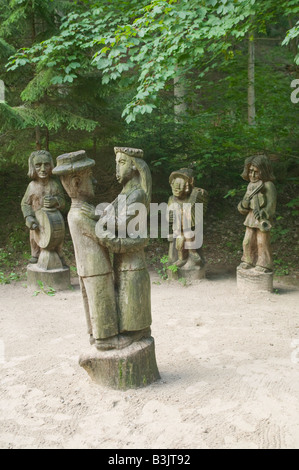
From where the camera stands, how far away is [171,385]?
4.09 meters

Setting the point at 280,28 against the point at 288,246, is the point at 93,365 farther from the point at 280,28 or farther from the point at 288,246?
the point at 280,28

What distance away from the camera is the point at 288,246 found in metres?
9.48

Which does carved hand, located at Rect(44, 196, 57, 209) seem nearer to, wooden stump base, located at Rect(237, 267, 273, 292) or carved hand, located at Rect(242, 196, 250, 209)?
carved hand, located at Rect(242, 196, 250, 209)

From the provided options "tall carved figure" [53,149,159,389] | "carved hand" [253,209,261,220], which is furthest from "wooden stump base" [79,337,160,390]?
"carved hand" [253,209,261,220]

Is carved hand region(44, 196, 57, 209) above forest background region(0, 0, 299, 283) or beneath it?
beneath

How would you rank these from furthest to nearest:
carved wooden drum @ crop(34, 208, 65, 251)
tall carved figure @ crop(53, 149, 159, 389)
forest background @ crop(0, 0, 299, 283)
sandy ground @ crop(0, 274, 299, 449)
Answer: carved wooden drum @ crop(34, 208, 65, 251) → forest background @ crop(0, 0, 299, 283) → tall carved figure @ crop(53, 149, 159, 389) → sandy ground @ crop(0, 274, 299, 449)

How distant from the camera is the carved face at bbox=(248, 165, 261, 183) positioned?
7.13 m

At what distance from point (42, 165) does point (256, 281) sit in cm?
420

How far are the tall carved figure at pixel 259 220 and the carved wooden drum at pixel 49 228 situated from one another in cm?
324

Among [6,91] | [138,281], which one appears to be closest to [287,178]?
[6,91]

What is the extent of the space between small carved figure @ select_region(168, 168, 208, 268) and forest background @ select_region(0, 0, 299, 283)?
451 millimetres

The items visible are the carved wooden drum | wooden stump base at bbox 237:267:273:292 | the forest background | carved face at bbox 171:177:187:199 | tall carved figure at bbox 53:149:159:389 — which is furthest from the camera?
carved face at bbox 171:177:187:199

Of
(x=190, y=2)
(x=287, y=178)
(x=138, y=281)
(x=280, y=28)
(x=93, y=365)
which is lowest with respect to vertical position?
(x=93, y=365)

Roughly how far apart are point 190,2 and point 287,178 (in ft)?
18.0
